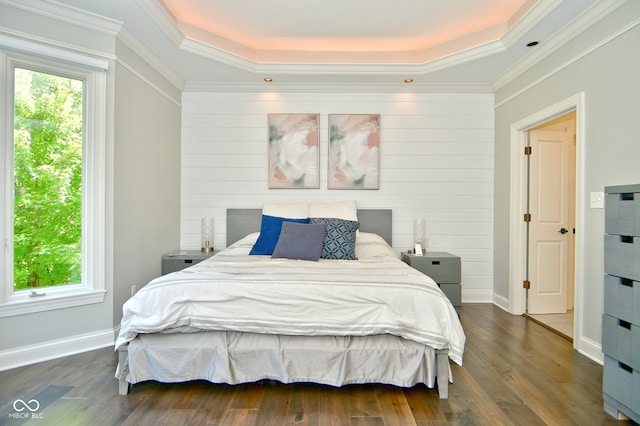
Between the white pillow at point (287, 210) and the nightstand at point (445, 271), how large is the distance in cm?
131

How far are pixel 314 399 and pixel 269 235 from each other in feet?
5.76

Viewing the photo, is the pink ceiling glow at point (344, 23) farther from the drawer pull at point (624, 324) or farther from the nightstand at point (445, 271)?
the drawer pull at point (624, 324)

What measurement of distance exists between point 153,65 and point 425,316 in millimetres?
3422

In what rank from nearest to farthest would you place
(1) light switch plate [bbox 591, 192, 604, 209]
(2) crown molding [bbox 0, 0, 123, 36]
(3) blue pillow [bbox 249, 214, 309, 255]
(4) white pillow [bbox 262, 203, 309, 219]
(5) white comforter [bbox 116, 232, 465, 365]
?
1. (5) white comforter [bbox 116, 232, 465, 365]
2. (2) crown molding [bbox 0, 0, 123, 36]
3. (1) light switch plate [bbox 591, 192, 604, 209]
4. (3) blue pillow [bbox 249, 214, 309, 255]
5. (4) white pillow [bbox 262, 203, 309, 219]

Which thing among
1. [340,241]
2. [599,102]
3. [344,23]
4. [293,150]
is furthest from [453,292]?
[344,23]

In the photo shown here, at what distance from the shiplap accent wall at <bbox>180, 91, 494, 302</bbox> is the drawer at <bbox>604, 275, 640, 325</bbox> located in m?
2.37

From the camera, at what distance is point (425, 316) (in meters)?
2.06

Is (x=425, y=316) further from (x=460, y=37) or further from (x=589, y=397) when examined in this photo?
(x=460, y=37)

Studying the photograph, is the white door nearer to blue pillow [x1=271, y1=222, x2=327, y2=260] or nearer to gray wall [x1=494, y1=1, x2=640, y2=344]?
gray wall [x1=494, y1=1, x2=640, y2=344]

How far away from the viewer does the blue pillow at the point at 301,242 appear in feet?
10.2

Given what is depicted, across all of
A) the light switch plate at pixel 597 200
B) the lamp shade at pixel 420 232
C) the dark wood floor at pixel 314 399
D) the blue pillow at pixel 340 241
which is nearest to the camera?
the dark wood floor at pixel 314 399

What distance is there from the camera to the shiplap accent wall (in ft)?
14.0

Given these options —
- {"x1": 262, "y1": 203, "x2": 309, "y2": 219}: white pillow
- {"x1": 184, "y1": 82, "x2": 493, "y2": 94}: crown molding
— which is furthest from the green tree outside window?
{"x1": 262, "y1": 203, "x2": 309, "y2": 219}: white pillow

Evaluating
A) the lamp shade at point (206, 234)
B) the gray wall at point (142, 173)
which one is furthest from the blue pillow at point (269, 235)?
the gray wall at point (142, 173)
